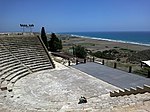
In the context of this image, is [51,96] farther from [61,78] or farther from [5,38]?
[5,38]

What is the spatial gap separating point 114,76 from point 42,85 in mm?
6318

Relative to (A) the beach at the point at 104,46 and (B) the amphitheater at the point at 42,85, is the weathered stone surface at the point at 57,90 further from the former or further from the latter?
(A) the beach at the point at 104,46

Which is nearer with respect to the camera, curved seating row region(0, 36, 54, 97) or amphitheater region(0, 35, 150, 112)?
amphitheater region(0, 35, 150, 112)

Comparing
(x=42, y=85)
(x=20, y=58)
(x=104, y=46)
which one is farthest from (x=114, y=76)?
(x=104, y=46)

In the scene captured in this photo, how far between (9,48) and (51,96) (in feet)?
33.0

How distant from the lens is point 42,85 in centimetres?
1595

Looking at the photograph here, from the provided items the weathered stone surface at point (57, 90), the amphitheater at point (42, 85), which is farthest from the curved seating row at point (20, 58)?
the weathered stone surface at point (57, 90)

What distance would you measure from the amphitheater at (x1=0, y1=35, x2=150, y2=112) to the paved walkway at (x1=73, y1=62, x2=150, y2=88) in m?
0.77

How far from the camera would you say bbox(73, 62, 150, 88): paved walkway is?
53.1 feet

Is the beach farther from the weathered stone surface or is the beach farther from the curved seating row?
the weathered stone surface

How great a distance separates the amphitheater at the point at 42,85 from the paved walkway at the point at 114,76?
0.77 meters

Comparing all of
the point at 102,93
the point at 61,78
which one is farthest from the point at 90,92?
the point at 61,78

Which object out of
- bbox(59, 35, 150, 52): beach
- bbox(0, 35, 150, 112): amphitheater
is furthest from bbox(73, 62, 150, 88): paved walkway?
bbox(59, 35, 150, 52): beach

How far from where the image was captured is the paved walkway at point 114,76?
16178mm
